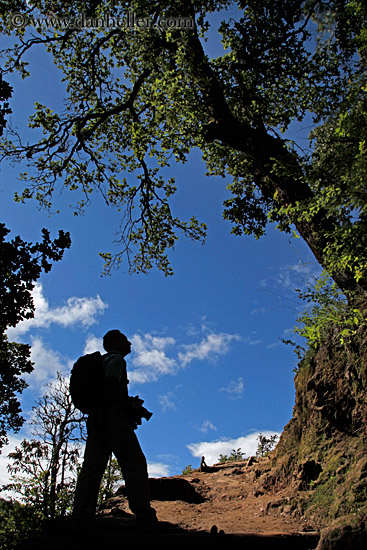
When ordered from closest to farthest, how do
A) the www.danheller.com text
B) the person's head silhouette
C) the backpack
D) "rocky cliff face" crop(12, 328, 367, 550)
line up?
"rocky cliff face" crop(12, 328, 367, 550)
the backpack
the person's head silhouette
the www.danheller.com text

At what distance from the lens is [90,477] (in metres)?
3.62

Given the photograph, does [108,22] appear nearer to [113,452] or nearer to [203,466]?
[113,452]

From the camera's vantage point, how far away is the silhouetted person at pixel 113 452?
11.3ft

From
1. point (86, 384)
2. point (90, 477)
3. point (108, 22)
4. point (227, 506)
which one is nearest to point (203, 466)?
point (227, 506)

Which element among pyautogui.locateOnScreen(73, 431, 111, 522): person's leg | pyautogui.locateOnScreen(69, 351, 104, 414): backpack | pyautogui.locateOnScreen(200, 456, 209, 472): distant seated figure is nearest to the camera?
pyautogui.locateOnScreen(73, 431, 111, 522): person's leg

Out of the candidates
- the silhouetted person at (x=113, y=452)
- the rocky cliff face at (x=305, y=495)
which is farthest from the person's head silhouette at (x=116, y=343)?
the rocky cliff face at (x=305, y=495)

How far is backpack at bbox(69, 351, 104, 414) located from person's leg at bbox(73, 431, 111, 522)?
0.32 metres

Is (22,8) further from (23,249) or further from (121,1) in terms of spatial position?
(23,249)

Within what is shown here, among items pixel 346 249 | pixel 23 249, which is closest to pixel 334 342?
pixel 346 249

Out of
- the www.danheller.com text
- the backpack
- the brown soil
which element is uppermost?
the www.danheller.com text

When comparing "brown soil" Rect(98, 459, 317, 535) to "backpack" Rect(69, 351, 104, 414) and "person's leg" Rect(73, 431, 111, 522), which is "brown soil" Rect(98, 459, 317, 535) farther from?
"backpack" Rect(69, 351, 104, 414)

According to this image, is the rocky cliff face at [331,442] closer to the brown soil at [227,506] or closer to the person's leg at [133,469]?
the brown soil at [227,506]

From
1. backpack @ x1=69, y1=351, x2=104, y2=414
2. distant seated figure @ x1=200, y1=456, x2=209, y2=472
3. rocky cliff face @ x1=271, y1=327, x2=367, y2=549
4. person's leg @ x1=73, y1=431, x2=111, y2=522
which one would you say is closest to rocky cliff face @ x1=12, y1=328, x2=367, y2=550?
rocky cliff face @ x1=271, y1=327, x2=367, y2=549

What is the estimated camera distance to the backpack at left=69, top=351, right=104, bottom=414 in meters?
3.88
